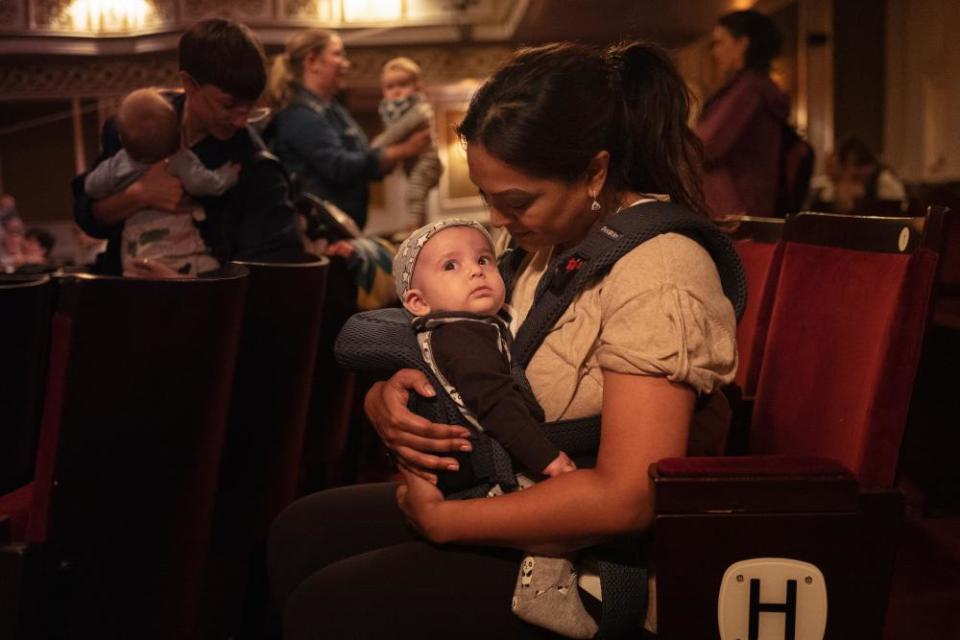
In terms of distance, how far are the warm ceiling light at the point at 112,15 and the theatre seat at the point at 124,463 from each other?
4.43 meters

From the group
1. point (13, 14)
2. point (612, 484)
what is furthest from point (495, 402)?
point (13, 14)

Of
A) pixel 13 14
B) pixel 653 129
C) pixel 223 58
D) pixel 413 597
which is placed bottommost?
pixel 413 597

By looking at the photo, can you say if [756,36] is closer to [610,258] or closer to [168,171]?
[168,171]

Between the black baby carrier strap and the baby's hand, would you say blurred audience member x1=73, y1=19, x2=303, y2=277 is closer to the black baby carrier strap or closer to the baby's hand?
the black baby carrier strap

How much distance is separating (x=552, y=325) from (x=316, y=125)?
2524 mm

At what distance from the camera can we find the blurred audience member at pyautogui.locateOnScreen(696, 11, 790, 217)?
3.58 m

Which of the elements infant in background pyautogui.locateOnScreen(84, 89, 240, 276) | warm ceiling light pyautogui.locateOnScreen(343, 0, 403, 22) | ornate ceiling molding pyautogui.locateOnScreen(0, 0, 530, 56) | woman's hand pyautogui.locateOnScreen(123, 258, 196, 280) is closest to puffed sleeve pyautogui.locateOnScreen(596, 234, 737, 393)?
woman's hand pyautogui.locateOnScreen(123, 258, 196, 280)

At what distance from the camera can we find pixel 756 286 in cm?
218

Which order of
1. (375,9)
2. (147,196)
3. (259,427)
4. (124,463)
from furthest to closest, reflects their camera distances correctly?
(375,9), (147,196), (259,427), (124,463)

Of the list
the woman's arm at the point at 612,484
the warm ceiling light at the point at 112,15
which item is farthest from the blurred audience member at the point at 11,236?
the woman's arm at the point at 612,484

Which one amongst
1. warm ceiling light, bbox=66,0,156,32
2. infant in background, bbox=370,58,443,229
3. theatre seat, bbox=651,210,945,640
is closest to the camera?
theatre seat, bbox=651,210,945,640

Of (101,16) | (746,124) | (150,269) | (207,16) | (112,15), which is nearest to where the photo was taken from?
(150,269)

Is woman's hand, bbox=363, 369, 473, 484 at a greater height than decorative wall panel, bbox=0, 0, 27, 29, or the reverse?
decorative wall panel, bbox=0, 0, 27, 29

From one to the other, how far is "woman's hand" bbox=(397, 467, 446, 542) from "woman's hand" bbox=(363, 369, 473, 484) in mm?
12
